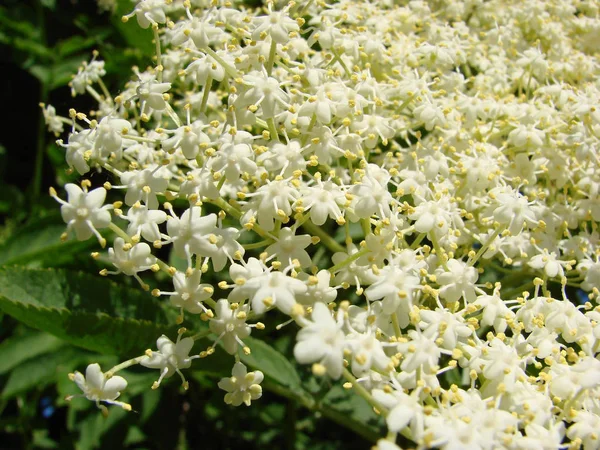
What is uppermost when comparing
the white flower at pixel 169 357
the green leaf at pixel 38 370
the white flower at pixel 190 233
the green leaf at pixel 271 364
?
the white flower at pixel 190 233

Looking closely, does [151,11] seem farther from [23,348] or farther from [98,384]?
[23,348]

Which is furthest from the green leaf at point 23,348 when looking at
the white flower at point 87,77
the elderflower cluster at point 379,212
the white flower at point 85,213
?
the white flower at point 85,213

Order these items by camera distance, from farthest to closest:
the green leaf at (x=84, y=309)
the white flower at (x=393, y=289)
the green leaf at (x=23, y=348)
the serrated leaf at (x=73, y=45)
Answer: the serrated leaf at (x=73, y=45)
the green leaf at (x=23, y=348)
the green leaf at (x=84, y=309)
the white flower at (x=393, y=289)

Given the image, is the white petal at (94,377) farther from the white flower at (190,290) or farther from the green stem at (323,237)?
the green stem at (323,237)

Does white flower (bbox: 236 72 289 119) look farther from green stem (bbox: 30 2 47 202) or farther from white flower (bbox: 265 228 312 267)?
green stem (bbox: 30 2 47 202)

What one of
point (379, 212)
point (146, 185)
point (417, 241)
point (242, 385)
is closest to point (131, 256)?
point (146, 185)

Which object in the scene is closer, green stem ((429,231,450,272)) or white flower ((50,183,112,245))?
Result: white flower ((50,183,112,245))

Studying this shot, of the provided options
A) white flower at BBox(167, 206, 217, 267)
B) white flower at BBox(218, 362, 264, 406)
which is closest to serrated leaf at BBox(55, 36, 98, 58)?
white flower at BBox(167, 206, 217, 267)
